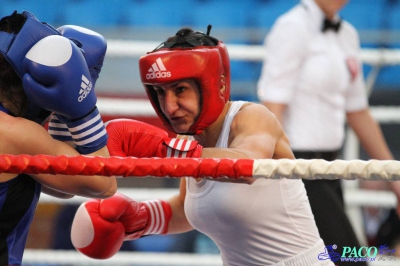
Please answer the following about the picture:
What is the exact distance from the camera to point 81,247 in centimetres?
140

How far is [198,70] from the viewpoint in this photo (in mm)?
1294

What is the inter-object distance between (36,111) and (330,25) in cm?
117

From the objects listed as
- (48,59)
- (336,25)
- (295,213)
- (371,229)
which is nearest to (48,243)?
(371,229)

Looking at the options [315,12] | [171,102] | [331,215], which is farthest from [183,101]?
[315,12]

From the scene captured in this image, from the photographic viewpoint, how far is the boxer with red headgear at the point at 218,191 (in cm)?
130

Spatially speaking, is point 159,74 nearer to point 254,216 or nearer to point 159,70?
point 159,70

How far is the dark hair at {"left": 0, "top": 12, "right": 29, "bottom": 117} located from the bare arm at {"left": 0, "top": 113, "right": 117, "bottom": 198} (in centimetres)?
4

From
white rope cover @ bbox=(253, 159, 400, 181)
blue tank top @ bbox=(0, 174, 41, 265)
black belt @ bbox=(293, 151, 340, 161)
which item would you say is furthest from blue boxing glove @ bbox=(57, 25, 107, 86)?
black belt @ bbox=(293, 151, 340, 161)

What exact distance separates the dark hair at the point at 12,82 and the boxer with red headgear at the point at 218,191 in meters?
0.22

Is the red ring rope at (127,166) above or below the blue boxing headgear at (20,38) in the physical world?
below

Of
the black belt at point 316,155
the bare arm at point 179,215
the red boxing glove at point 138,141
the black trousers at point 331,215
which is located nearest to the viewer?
the red boxing glove at point 138,141

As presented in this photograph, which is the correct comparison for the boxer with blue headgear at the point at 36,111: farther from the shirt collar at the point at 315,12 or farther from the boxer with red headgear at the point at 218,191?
the shirt collar at the point at 315,12

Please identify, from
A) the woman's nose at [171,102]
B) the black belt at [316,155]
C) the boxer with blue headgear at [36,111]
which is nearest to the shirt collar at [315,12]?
the black belt at [316,155]

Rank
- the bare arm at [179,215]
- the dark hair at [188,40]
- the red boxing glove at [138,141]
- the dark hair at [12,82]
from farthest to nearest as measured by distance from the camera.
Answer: the bare arm at [179,215]
the dark hair at [188,40]
the red boxing glove at [138,141]
the dark hair at [12,82]
